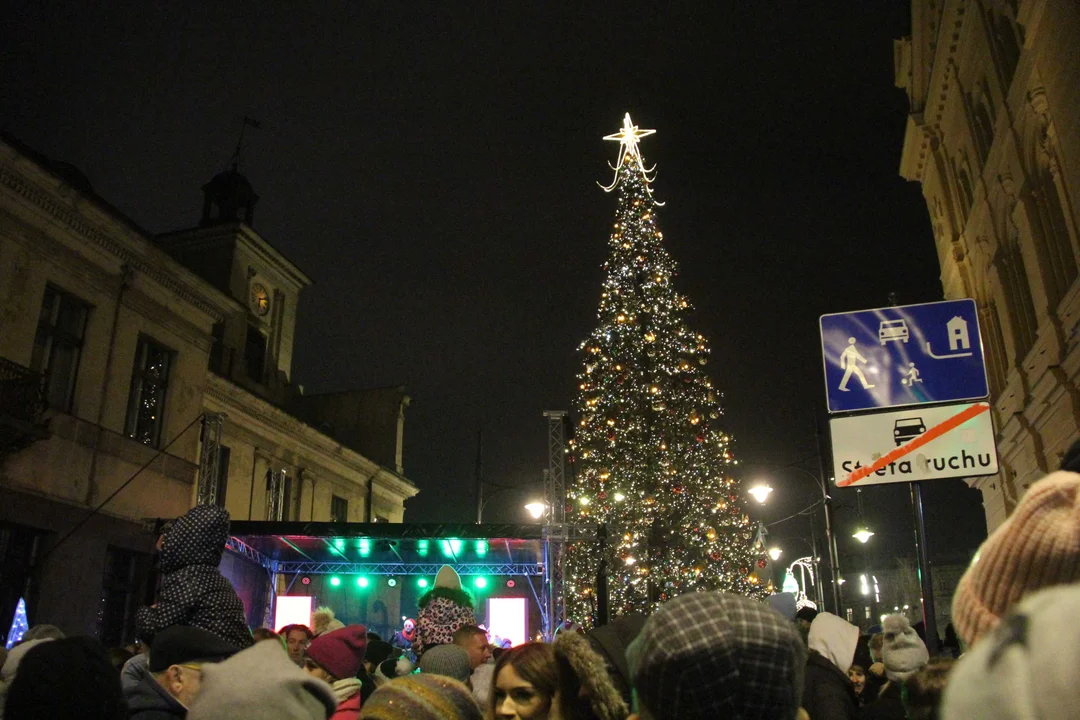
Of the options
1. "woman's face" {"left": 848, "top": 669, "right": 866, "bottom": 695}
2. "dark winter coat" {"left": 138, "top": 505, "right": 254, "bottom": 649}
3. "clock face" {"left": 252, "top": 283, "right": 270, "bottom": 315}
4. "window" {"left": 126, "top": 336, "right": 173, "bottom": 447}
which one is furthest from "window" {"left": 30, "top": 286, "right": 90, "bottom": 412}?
"woman's face" {"left": 848, "top": 669, "right": 866, "bottom": 695}

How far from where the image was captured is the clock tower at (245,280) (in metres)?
29.7

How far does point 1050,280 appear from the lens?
46.3 feet

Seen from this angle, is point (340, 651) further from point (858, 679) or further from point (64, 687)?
point (858, 679)

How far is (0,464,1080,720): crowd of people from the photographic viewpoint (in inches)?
40.4

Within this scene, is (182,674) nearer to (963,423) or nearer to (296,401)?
(963,423)

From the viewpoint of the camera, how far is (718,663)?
162cm

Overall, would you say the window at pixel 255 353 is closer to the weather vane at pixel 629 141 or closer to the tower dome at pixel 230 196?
the tower dome at pixel 230 196

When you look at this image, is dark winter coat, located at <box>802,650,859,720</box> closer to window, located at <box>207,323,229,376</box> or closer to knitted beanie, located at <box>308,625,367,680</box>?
knitted beanie, located at <box>308,625,367,680</box>

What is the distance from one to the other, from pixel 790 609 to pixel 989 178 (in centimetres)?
1311

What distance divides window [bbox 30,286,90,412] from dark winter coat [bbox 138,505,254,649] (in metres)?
15.6

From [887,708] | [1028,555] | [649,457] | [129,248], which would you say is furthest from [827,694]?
[129,248]

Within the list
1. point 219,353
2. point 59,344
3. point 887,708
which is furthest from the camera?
point 219,353

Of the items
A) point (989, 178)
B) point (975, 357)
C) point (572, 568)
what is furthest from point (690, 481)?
point (975, 357)

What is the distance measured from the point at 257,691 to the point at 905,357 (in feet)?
14.6
